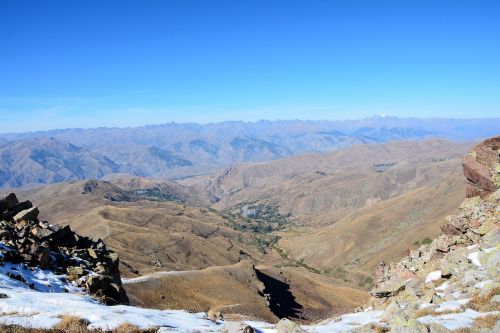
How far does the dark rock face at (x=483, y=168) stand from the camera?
4134 cm

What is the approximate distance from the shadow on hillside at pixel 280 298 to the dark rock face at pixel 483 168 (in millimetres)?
34475

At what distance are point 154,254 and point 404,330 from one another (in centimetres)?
12775

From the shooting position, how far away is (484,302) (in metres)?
18.2

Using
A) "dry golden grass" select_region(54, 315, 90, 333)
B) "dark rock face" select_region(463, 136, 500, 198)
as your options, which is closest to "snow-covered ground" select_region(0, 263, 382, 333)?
"dry golden grass" select_region(54, 315, 90, 333)

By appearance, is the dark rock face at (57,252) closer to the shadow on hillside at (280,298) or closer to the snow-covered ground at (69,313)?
the snow-covered ground at (69,313)

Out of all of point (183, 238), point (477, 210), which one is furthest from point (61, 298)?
point (183, 238)

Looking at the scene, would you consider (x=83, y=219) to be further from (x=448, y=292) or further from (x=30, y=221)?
(x=448, y=292)

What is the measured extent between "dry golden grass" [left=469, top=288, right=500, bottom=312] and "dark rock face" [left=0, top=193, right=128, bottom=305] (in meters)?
20.0

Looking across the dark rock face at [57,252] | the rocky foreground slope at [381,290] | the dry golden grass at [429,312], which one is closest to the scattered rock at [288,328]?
the rocky foreground slope at [381,290]

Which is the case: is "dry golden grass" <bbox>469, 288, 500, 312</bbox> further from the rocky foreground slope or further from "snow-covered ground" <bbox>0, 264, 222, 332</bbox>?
"snow-covered ground" <bbox>0, 264, 222, 332</bbox>

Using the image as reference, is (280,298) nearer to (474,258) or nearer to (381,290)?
(381,290)

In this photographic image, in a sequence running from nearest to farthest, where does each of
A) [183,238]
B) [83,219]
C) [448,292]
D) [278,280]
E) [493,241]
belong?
[448,292] → [493,241] → [278,280] → [183,238] → [83,219]

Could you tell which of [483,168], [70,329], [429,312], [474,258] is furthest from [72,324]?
[483,168]

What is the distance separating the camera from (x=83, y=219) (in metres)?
195
